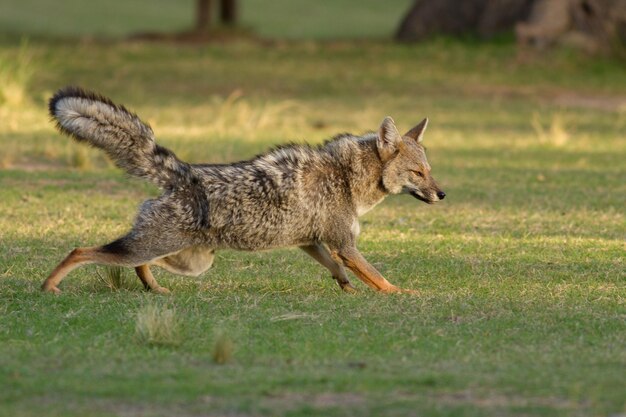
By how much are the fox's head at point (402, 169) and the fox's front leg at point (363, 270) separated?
0.67 meters

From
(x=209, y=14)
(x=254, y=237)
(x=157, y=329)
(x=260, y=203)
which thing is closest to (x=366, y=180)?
(x=260, y=203)

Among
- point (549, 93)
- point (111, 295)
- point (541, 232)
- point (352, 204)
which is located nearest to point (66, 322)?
point (111, 295)

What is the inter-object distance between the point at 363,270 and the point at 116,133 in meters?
2.03

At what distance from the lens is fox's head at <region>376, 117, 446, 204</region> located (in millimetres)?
9641

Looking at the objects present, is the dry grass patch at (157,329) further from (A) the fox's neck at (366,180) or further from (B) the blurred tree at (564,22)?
(B) the blurred tree at (564,22)

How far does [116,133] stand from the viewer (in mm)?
9078

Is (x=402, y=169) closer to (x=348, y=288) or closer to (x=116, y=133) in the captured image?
(x=348, y=288)

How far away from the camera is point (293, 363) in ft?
24.0

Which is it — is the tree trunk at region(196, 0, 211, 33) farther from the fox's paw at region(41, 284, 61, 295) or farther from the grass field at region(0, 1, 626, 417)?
the fox's paw at region(41, 284, 61, 295)

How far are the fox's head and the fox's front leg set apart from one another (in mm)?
671

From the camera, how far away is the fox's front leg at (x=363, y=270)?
366 inches

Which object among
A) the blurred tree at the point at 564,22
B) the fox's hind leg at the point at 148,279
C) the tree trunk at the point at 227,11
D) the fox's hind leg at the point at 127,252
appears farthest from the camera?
the tree trunk at the point at 227,11

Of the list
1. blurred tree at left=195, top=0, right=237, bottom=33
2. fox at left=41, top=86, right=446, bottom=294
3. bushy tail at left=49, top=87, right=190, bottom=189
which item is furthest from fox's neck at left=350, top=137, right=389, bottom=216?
blurred tree at left=195, top=0, right=237, bottom=33

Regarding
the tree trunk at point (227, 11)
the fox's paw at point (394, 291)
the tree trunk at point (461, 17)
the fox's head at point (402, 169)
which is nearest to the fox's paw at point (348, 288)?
the fox's paw at point (394, 291)
